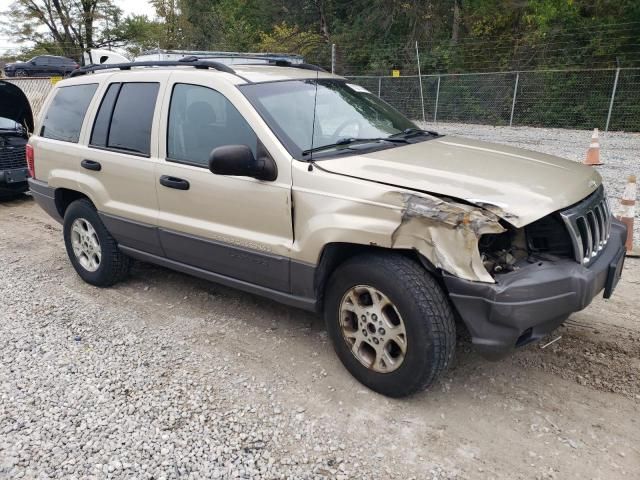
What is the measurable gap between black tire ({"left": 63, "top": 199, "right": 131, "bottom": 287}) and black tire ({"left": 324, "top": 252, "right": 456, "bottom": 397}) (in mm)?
2516

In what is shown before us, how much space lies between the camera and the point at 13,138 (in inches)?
338

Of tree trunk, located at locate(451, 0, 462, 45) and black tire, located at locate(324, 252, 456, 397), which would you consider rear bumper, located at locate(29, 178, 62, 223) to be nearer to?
black tire, located at locate(324, 252, 456, 397)

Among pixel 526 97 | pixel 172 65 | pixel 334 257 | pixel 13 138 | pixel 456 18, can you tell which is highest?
pixel 456 18

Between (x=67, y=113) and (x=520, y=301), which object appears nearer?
(x=520, y=301)

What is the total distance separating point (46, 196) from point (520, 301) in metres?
4.44

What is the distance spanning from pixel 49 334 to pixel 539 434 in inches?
137

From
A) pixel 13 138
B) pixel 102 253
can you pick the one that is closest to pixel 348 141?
pixel 102 253

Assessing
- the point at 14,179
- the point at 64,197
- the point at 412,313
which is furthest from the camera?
the point at 14,179

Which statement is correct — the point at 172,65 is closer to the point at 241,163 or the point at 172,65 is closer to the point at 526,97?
the point at 241,163

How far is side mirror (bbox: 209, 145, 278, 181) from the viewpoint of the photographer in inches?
126

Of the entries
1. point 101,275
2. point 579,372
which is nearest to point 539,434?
point 579,372

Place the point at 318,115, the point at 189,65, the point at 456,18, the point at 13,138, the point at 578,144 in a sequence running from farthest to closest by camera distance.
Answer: the point at 456,18, the point at 578,144, the point at 13,138, the point at 189,65, the point at 318,115

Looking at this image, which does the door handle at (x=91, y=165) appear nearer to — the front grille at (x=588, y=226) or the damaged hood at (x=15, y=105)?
the front grille at (x=588, y=226)

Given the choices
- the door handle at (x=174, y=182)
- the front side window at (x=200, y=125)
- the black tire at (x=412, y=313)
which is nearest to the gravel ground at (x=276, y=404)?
the black tire at (x=412, y=313)
